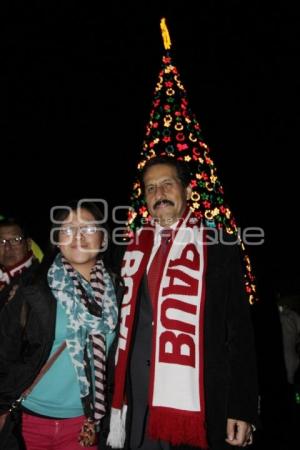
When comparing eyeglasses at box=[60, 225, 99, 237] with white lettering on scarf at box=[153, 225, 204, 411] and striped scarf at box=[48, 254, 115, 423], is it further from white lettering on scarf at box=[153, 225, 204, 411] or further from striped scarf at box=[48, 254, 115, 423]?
white lettering on scarf at box=[153, 225, 204, 411]

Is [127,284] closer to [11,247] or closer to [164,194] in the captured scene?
[164,194]

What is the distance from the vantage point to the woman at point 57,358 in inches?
74.6

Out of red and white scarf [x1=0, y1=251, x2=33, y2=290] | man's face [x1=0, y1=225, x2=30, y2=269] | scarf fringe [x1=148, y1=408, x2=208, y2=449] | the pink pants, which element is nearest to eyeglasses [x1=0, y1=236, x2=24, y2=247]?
man's face [x1=0, y1=225, x2=30, y2=269]

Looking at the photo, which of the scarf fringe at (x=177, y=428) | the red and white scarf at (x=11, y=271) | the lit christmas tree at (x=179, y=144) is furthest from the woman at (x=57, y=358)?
the lit christmas tree at (x=179, y=144)

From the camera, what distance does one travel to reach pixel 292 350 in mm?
5230

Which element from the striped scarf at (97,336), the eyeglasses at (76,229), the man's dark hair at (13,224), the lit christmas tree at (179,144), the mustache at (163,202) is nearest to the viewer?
the striped scarf at (97,336)

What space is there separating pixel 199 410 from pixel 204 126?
8.58 m

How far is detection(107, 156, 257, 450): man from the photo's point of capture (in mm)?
1911

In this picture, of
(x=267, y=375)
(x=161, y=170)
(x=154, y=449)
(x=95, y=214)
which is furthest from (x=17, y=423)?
(x=267, y=375)

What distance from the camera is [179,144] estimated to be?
4863 millimetres

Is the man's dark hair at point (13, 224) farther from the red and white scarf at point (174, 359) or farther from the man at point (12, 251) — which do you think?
the red and white scarf at point (174, 359)

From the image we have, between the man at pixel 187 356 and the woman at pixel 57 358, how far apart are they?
12 centimetres

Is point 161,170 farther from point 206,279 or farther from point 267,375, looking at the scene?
point 267,375

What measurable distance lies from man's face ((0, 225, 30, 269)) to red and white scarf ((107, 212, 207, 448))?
1.46m
